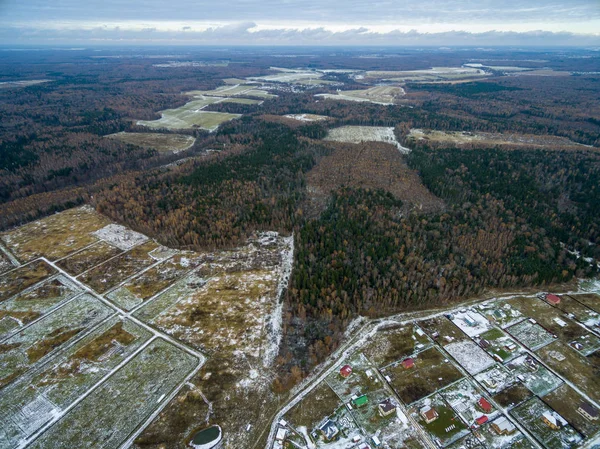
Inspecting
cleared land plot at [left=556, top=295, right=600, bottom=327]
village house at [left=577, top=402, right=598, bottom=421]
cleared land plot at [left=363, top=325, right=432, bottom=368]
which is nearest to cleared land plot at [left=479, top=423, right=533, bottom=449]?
village house at [left=577, top=402, right=598, bottom=421]

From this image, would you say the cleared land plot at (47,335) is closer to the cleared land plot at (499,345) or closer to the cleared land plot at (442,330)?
the cleared land plot at (442,330)

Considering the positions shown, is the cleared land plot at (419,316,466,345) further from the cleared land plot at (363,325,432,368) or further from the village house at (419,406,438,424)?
the village house at (419,406,438,424)

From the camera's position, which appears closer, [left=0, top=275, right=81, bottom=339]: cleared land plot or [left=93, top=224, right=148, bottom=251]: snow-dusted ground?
[left=0, top=275, right=81, bottom=339]: cleared land plot

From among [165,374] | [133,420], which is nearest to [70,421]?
[133,420]

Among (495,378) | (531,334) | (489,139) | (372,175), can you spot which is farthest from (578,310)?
(489,139)

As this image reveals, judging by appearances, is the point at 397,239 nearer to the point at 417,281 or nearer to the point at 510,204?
the point at 417,281

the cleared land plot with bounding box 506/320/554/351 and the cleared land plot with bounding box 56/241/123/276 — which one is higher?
the cleared land plot with bounding box 56/241/123/276
